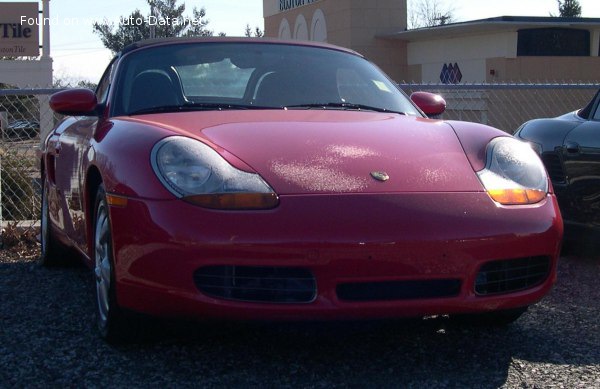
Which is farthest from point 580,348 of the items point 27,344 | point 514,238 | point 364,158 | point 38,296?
point 38,296

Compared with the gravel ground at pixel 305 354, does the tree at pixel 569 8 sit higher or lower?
higher

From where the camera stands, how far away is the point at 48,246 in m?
5.54

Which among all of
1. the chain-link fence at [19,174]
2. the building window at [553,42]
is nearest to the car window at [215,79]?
the chain-link fence at [19,174]

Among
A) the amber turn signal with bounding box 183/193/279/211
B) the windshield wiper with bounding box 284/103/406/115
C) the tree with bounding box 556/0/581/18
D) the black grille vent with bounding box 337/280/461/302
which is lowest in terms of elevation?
the black grille vent with bounding box 337/280/461/302

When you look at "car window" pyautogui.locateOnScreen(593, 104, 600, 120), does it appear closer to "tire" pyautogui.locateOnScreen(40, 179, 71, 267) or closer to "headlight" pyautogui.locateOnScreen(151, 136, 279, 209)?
"headlight" pyautogui.locateOnScreen(151, 136, 279, 209)

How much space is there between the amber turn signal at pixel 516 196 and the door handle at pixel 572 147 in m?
2.21

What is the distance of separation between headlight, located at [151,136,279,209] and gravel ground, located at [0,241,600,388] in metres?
0.47

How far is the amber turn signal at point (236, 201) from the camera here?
318cm

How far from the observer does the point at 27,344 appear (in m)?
3.76

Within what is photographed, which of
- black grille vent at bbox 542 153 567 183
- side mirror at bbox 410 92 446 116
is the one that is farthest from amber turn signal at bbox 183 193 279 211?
black grille vent at bbox 542 153 567 183

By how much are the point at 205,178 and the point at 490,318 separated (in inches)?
59.5

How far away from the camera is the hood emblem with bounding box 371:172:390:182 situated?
334 centimetres

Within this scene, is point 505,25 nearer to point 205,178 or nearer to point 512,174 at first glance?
point 512,174

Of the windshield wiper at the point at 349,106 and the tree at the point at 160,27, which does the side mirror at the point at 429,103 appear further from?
the tree at the point at 160,27
